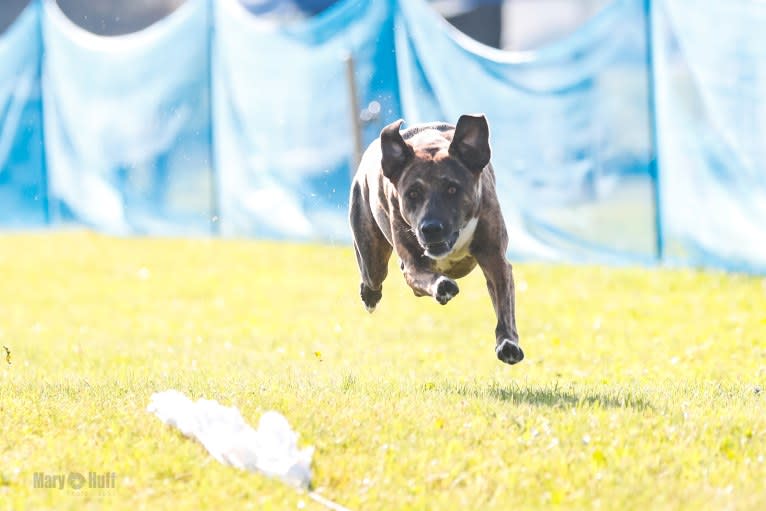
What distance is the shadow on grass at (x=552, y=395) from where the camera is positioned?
6.57 meters

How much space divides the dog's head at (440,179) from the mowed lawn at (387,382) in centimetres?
88

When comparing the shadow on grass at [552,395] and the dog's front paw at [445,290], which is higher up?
the dog's front paw at [445,290]

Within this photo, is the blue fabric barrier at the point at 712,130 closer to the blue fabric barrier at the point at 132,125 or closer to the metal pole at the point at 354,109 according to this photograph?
the metal pole at the point at 354,109

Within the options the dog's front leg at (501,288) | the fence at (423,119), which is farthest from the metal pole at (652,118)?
the dog's front leg at (501,288)

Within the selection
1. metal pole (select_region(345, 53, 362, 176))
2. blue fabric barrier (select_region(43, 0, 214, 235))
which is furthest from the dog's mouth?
blue fabric barrier (select_region(43, 0, 214, 235))

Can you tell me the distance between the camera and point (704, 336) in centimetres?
1041

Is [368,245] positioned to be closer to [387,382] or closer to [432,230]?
[387,382]

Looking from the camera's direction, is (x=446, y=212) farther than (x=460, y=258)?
No

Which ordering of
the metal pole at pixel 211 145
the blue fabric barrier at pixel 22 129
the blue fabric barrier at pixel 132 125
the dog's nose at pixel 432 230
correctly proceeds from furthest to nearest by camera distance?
the blue fabric barrier at pixel 22 129 < the blue fabric barrier at pixel 132 125 < the metal pole at pixel 211 145 < the dog's nose at pixel 432 230

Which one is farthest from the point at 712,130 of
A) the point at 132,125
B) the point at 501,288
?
the point at 132,125

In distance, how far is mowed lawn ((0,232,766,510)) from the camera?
5.24m

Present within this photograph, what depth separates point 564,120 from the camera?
13062mm

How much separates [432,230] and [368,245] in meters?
1.40

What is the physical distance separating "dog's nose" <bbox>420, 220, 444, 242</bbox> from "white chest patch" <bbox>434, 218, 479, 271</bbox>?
0.12 meters
